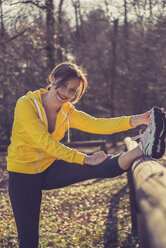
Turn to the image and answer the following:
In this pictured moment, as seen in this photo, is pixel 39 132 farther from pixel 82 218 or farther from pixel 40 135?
pixel 82 218

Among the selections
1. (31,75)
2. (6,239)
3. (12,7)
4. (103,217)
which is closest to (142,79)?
(31,75)

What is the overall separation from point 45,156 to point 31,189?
14.7 inches

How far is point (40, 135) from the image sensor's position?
297cm

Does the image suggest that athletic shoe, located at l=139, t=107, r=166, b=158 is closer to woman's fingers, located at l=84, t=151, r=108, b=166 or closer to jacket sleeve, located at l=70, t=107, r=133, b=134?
woman's fingers, located at l=84, t=151, r=108, b=166

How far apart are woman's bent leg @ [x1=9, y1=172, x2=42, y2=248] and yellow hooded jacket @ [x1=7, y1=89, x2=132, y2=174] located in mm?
89

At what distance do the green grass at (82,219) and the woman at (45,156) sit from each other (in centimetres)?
172

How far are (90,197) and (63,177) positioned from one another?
4354 mm

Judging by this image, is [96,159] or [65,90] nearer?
[96,159]

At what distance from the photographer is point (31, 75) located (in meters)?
13.0

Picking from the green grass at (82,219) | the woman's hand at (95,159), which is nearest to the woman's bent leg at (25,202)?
the woman's hand at (95,159)

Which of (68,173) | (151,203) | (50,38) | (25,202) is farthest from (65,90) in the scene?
(50,38)

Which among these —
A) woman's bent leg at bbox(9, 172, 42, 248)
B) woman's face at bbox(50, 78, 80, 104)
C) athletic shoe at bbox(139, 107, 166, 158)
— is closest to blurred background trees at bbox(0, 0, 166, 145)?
woman's face at bbox(50, 78, 80, 104)

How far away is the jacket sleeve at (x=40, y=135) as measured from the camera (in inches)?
116

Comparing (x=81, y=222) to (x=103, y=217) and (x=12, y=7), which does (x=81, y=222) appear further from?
(x=12, y=7)
